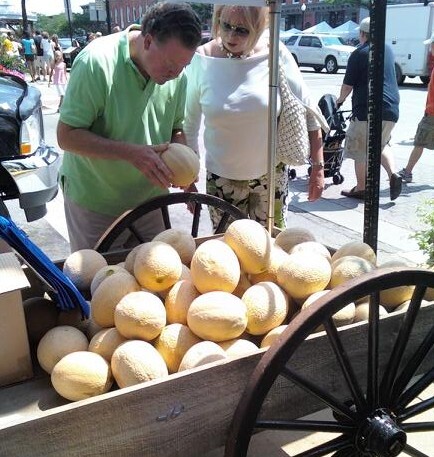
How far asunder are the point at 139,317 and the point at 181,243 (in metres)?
0.49

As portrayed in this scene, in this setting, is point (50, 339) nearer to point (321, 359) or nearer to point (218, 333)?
point (218, 333)

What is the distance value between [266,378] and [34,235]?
4.22 m

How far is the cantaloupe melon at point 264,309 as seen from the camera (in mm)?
1653

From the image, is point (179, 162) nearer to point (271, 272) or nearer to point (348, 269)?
point (271, 272)

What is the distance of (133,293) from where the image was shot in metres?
1.65

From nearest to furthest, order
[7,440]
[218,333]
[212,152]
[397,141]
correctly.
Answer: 1. [7,440]
2. [218,333]
3. [212,152]
4. [397,141]

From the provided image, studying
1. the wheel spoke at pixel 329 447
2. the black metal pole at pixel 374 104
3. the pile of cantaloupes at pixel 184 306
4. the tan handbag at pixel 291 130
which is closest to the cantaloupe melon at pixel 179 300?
the pile of cantaloupes at pixel 184 306

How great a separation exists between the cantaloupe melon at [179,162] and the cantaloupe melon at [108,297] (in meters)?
0.57

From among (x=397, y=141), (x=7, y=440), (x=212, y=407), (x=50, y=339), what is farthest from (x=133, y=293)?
(x=397, y=141)

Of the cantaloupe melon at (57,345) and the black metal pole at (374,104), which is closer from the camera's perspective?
the cantaloupe melon at (57,345)

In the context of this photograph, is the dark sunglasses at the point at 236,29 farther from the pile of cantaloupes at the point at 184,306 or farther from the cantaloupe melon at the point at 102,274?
the cantaloupe melon at the point at 102,274

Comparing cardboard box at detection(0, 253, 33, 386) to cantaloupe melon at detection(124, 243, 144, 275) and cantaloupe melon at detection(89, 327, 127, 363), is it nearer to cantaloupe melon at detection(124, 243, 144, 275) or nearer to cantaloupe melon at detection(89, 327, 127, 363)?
cantaloupe melon at detection(89, 327, 127, 363)

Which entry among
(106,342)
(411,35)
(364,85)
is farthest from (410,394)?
(411,35)

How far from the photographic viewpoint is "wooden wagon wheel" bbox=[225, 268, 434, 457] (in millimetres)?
1407
